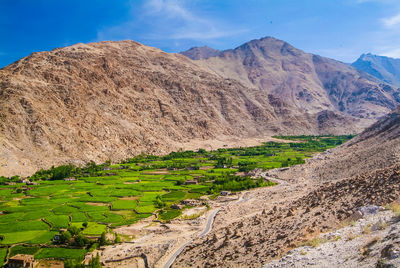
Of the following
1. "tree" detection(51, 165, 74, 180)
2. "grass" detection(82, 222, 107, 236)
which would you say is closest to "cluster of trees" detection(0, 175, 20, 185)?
"tree" detection(51, 165, 74, 180)

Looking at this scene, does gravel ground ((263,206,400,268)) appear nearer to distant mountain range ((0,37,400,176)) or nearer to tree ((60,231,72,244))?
tree ((60,231,72,244))

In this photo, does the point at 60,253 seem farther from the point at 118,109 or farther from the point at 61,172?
the point at 118,109

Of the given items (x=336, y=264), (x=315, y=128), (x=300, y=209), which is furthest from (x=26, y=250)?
(x=315, y=128)

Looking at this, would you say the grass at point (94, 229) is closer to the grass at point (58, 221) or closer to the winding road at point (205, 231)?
the grass at point (58, 221)

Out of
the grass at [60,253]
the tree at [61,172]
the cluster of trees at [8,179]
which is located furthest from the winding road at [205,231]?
the cluster of trees at [8,179]

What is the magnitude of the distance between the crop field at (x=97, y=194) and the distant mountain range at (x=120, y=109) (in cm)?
761

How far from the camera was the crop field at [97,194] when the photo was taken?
29984 mm

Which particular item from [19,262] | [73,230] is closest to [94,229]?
[73,230]

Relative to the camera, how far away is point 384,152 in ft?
124

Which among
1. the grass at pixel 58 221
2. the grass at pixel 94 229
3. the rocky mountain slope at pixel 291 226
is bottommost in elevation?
the grass at pixel 94 229

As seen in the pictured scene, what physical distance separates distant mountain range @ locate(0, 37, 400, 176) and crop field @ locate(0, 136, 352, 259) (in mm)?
7615

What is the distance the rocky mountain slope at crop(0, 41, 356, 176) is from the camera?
66.2m

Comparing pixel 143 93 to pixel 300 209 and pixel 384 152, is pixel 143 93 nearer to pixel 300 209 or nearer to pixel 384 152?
pixel 384 152

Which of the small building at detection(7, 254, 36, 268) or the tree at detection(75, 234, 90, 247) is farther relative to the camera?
the tree at detection(75, 234, 90, 247)
